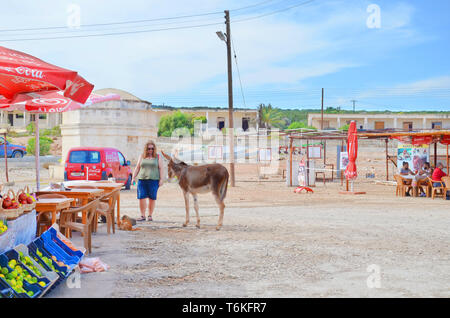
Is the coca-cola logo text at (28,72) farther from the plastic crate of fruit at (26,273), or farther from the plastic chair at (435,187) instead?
the plastic chair at (435,187)

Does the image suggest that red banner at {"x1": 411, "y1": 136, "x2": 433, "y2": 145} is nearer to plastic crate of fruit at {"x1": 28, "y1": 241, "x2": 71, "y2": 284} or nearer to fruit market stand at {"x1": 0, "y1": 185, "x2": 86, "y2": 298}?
fruit market stand at {"x1": 0, "y1": 185, "x2": 86, "y2": 298}

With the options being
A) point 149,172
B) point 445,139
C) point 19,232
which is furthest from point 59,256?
point 445,139

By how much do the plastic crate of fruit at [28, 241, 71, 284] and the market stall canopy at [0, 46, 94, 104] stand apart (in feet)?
6.75

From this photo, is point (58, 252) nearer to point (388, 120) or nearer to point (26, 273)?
point (26, 273)

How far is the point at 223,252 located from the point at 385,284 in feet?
8.59

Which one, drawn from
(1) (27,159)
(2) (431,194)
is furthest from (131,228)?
(1) (27,159)

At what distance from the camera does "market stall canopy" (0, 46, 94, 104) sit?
5.68m

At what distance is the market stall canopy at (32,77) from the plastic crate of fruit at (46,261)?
206cm

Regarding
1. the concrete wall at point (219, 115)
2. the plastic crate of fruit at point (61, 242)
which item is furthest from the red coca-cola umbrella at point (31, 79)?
the concrete wall at point (219, 115)

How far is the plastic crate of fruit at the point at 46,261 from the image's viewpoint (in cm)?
503

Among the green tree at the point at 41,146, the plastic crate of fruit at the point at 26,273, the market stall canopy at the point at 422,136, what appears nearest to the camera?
the plastic crate of fruit at the point at 26,273

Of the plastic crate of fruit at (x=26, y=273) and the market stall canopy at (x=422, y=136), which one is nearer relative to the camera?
the plastic crate of fruit at (x=26, y=273)

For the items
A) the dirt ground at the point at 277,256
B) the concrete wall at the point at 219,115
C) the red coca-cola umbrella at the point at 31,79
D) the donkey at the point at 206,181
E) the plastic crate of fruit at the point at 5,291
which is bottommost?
the dirt ground at the point at 277,256

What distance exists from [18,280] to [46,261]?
696 millimetres
